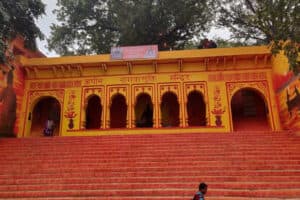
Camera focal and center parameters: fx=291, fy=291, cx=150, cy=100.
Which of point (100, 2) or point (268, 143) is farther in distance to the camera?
point (100, 2)

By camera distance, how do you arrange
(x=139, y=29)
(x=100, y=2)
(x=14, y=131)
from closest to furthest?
(x=14, y=131)
(x=139, y=29)
(x=100, y=2)

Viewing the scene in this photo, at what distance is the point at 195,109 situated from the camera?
1602 cm

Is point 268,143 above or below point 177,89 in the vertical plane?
below

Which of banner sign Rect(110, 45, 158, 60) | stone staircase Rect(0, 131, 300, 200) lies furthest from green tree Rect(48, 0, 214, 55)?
stone staircase Rect(0, 131, 300, 200)

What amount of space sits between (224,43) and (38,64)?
13152mm

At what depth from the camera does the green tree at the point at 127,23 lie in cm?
1892

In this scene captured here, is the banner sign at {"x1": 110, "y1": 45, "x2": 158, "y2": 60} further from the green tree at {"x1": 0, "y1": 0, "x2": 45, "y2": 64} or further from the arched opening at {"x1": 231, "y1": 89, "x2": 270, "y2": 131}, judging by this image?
the arched opening at {"x1": 231, "y1": 89, "x2": 270, "y2": 131}

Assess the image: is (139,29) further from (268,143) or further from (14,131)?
(268,143)

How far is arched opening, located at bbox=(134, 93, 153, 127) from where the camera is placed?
16.1 metres

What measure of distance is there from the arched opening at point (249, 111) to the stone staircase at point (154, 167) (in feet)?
14.1

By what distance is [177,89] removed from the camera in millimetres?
14508

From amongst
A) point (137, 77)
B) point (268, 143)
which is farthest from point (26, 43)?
point (268, 143)

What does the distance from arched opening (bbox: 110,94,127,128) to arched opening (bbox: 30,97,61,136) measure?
304cm

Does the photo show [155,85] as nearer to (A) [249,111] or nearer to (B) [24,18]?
(A) [249,111]
